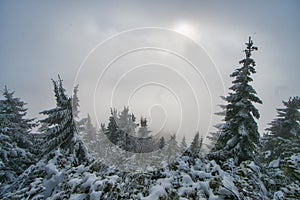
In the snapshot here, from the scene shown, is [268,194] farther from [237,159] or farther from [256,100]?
[256,100]

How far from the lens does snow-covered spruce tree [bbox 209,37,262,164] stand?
43.3ft

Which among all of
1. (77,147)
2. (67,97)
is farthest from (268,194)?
(67,97)

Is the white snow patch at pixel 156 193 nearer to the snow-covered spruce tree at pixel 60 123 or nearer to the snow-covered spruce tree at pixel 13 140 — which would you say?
the snow-covered spruce tree at pixel 60 123

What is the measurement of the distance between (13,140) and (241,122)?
17880 mm

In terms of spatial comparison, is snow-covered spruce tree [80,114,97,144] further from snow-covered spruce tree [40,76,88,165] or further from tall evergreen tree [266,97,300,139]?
tall evergreen tree [266,97,300,139]

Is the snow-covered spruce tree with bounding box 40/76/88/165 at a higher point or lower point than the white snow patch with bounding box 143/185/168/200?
higher

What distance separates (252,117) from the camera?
45.4ft

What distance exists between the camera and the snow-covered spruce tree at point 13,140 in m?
13.6

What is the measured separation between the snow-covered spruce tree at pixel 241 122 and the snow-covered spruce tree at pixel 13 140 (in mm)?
13851

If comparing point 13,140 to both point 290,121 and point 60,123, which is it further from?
point 290,121

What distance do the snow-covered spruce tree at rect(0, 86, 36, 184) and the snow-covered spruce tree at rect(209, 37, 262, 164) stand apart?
1385cm

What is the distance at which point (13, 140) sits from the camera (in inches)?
633

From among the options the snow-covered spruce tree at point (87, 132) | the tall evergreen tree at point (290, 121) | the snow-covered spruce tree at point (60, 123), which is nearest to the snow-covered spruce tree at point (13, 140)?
the snow-covered spruce tree at point (60, 123)

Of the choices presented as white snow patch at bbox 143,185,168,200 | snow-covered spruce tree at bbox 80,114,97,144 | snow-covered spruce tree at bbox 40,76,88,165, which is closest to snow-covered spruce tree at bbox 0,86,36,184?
snow-covered spruce tree at bbox 40,76,88,165
